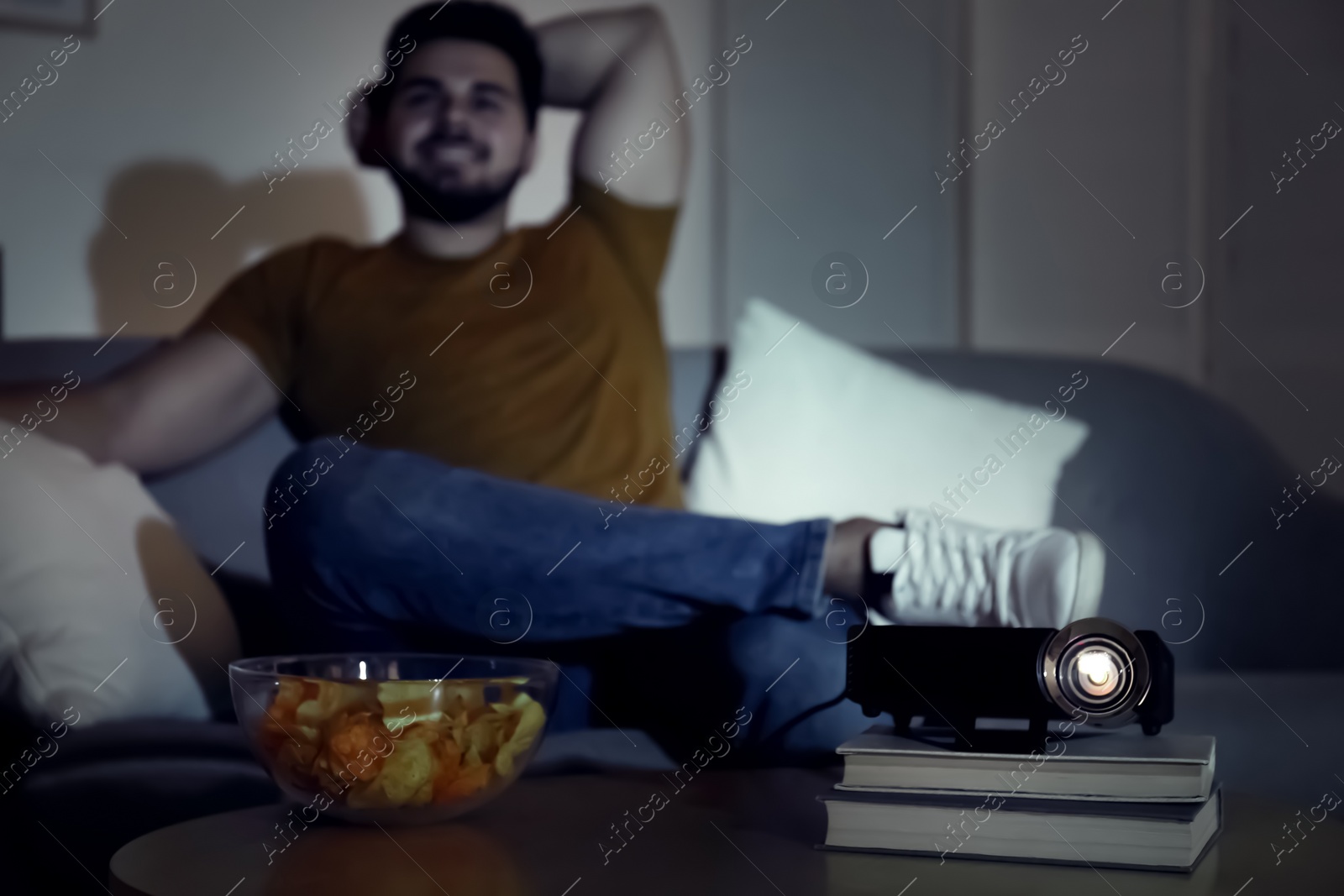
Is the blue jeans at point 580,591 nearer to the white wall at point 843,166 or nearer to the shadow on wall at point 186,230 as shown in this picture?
the shadow on wall at point 186,230

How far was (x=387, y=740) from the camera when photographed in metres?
0.75

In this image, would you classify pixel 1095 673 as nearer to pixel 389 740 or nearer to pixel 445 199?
pixel 389 740

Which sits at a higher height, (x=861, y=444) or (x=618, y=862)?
(x=861, y=444)

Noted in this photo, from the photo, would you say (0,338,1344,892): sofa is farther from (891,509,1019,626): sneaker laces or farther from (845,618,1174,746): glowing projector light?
(845,618,1174,746): glowing projector light

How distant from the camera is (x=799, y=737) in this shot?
45.7 inches

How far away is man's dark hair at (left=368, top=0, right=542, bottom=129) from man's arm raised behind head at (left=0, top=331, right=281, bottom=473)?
41cm

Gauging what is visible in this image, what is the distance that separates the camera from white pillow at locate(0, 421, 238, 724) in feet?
3.60

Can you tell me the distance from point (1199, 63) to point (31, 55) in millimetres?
1395

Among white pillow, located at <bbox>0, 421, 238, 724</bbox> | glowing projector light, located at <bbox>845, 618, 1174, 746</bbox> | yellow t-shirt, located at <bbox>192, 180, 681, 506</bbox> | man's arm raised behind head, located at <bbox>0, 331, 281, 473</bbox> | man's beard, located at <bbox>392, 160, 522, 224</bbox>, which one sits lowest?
white pillow, located at <bbox>0, 421, 238, 724</bbox>

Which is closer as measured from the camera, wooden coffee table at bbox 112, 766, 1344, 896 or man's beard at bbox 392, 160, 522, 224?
wooden coffee table at bbox 112, 766, 1344, 896

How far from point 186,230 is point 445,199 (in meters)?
0.29

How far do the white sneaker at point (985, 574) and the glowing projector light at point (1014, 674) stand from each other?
0.30 meters

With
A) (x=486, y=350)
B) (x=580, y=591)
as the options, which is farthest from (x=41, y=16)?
(x=580, y=591)

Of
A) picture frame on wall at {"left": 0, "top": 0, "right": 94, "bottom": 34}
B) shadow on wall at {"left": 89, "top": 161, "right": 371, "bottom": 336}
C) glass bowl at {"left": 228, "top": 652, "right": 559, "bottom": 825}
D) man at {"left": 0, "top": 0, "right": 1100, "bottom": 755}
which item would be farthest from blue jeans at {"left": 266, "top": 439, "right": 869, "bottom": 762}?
picture frame on wall at {"left": 0, "top": 0, "right": 94, "bottom": 34}
